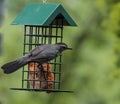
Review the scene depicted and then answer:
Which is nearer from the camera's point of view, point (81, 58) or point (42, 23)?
point (42, 23)

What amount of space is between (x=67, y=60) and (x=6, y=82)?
4.23 ft

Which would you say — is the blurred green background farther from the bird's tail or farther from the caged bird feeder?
the bird's tail

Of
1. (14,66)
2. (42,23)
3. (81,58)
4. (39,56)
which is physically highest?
(42,23)

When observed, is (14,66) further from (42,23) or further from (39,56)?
(42,23)

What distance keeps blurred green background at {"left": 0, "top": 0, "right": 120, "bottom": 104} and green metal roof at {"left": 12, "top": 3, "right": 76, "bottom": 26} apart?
7.22 m

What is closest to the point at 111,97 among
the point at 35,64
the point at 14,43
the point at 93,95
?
the point at 93,95

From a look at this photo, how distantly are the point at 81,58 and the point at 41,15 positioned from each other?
29.6ft

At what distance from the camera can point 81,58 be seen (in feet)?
65.6

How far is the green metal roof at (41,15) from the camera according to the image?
10.9 meters

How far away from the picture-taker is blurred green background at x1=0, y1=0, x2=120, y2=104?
1889 cm

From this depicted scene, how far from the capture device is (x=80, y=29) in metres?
19.8

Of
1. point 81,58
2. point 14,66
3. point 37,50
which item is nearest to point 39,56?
point 37,50

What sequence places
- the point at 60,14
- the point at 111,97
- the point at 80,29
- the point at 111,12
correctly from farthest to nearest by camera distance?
the point at 80,29, the point at 111,97, the point at 111,12, the point at 60,14

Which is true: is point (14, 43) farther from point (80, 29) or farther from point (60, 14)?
point (60, 14)
